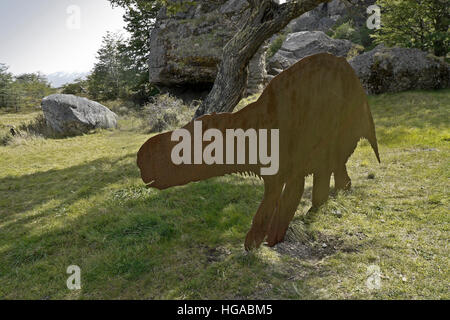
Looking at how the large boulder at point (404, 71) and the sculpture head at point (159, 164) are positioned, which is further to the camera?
the large boulder at point (404, 71)

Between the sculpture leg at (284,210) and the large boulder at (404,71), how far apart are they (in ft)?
29.2

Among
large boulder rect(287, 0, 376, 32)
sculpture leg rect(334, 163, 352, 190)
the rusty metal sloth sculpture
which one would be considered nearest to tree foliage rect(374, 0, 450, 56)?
sculpture leg rect(334, 163, 352, 190)

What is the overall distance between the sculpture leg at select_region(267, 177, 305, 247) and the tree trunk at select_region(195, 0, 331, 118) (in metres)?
3.24

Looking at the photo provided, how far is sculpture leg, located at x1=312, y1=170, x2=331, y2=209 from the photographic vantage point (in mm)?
3513

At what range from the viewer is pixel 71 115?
33.9 ft

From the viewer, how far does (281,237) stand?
123 inches

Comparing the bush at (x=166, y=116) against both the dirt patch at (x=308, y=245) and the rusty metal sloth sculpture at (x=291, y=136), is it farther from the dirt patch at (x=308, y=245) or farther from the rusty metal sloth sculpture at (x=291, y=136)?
the dirt patch at (x=308, y=245)

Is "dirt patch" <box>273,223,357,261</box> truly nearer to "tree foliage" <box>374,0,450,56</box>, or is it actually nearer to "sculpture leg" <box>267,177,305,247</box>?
"sculpture leg" <box>267,177,305,247</box>

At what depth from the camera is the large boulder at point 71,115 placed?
10.3m

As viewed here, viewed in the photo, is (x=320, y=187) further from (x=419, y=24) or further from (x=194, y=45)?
(x=419, y=24)

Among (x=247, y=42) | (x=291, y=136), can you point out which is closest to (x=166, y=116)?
(x=247, y=42)

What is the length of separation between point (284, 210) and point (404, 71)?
9.37 m

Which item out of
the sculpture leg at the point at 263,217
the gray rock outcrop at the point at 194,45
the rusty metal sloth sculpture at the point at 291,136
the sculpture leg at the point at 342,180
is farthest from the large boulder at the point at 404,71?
the sculpture leg at the point at 263,217
